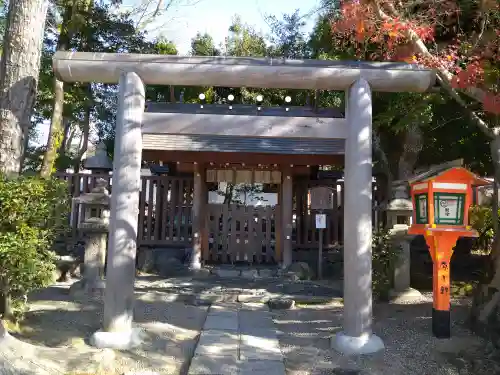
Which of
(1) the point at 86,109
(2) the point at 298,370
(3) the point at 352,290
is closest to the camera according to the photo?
(2) the point at 298,370

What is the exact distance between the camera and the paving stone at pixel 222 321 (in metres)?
5.81

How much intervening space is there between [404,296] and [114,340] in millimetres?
5145

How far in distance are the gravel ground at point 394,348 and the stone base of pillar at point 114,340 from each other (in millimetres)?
1901

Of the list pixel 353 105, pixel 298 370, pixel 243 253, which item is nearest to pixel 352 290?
pixel 298 370

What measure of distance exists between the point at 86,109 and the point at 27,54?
406 inches

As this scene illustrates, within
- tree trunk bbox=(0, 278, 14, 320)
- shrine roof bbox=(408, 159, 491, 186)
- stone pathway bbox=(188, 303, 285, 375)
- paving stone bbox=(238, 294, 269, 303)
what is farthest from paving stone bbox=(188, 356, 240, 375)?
shrine roof bbox=(408, 159, 491, 186)

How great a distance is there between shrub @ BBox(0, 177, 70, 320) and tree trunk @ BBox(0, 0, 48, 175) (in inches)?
22.6

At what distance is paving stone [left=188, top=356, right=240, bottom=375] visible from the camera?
420 cm

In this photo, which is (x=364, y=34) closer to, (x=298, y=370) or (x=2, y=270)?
(x=298, y=370)

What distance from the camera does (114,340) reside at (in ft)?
15.6

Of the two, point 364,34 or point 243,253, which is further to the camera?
point 243,253

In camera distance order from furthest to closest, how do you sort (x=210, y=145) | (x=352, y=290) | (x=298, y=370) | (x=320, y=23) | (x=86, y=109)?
(x=86, y=109)
(x=320, y=23)
(x=210, y=145)
(x=352, y=290)
(x=298, y=370)

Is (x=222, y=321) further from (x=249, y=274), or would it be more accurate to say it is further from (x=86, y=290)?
(x=249, y=274)

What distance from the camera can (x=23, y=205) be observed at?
15.4 ft
